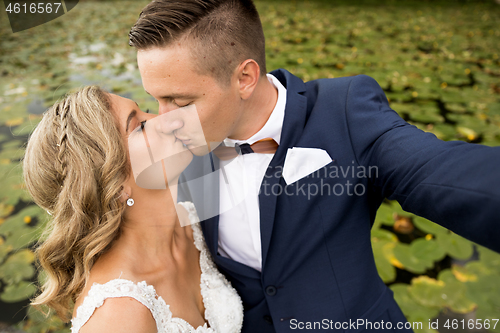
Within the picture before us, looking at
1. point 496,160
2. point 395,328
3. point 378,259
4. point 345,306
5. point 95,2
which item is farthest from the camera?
point 95,2

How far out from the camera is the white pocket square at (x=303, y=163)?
1334mm

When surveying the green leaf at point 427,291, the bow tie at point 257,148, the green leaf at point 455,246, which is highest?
the bow tie at point 257,148

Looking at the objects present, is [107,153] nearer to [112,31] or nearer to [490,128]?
[490,128]

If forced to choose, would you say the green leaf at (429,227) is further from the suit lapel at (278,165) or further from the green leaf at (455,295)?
the suit lapel at (278,165)

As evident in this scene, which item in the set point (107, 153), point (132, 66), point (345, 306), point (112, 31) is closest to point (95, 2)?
point (112, 31)

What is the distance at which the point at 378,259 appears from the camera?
236 cm

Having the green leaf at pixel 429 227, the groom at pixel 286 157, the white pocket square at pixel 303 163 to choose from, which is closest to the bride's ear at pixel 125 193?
the groom at pixel 286 157

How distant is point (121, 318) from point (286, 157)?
0.92 m

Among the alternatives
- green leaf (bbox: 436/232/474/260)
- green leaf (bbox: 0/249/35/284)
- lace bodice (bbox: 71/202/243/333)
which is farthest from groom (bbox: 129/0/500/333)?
green leaf (bbox: 0/249/35/284)

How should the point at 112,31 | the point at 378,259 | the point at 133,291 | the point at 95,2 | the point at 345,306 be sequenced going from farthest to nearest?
the point at 95,2 → the point at 112,31 → the point at 378,259 → the point at 345,306 → the point at 133,291

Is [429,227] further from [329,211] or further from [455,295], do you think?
[329,211]

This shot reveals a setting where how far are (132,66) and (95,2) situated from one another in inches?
324

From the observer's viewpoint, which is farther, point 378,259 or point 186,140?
point 378,259

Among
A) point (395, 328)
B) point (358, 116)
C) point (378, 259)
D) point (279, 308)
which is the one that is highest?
point (358, 116)
